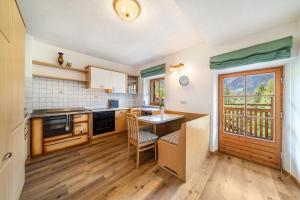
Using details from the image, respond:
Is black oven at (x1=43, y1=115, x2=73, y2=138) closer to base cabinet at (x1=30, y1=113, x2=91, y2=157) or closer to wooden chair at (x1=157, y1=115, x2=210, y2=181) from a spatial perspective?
base cabinet at (x1=30, y1=113, x2=91, y2=157)

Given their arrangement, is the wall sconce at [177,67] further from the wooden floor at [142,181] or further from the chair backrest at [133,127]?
the wooden floor at [142,181]

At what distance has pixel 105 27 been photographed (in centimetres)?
198

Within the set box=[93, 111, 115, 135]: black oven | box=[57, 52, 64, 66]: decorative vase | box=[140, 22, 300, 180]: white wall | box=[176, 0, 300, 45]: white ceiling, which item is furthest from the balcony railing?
box=[57, 52, 64, 66]: decorative vase

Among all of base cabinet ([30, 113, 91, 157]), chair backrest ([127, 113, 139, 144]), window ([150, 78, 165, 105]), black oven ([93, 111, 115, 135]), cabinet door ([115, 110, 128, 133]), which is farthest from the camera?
window ([150, 78, 165, 105])

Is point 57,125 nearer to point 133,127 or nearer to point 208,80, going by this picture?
point 133,127

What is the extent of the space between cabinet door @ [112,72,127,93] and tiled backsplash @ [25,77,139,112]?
0.40 m

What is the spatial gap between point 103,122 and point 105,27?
223 cm

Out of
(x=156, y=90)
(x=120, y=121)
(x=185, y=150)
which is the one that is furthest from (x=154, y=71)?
(x=185, y=150)

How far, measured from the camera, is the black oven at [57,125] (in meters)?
2.24

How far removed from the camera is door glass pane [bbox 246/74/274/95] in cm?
198

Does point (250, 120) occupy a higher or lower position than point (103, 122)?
higher

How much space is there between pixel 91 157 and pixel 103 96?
190 centimetres

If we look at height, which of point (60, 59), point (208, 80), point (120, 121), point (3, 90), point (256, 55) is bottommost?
point (120, 121)

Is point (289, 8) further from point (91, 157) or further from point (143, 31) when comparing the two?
point (91, 157)
